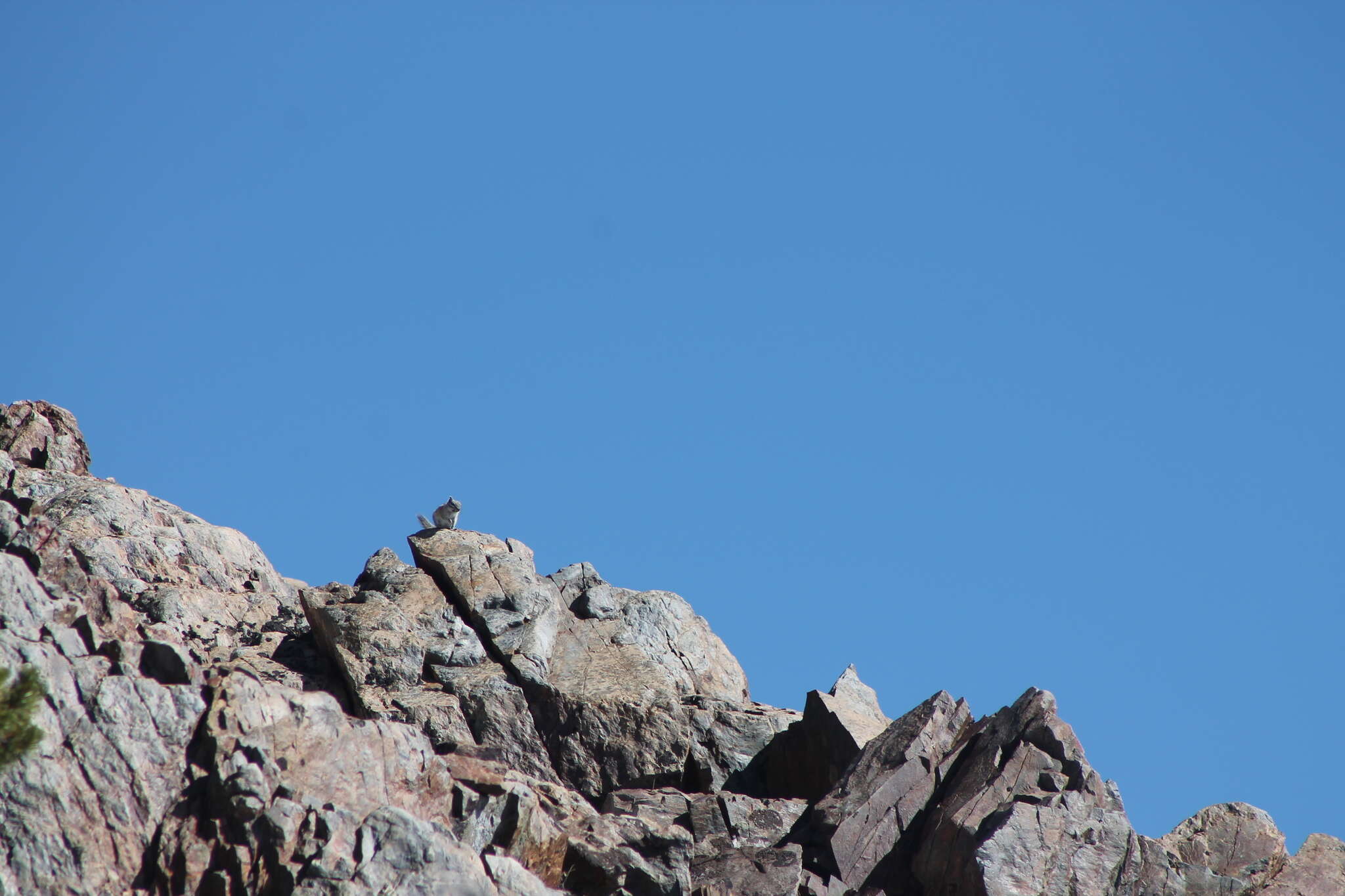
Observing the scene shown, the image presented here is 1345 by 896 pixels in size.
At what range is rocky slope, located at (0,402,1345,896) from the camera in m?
23.7

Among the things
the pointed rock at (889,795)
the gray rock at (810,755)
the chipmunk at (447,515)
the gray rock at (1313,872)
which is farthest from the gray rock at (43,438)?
the gray rock at (1313,872)

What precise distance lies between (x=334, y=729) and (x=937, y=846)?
42.9 ft

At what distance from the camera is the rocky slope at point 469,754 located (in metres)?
23.7

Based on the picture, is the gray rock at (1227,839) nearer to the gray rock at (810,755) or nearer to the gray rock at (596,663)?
the gray rock at (810,755)

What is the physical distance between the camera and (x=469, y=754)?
98.3ft

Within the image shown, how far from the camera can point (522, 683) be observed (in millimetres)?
35031

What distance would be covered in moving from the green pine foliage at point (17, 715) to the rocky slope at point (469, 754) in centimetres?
208

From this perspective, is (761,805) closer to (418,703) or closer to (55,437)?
(418,703)

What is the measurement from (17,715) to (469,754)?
10787 mm

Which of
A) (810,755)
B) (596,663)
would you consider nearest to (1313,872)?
(810,755)

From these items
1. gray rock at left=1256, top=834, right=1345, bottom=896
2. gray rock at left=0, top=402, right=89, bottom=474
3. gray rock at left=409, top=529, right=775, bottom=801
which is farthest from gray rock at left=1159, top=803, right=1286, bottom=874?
gray rock at left=0, top=402, right=89, bottom=474

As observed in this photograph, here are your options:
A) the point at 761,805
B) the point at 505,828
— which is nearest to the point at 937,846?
the point at 761,805

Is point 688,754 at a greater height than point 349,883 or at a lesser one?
greater

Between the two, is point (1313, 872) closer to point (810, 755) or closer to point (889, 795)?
point (889, 795)
